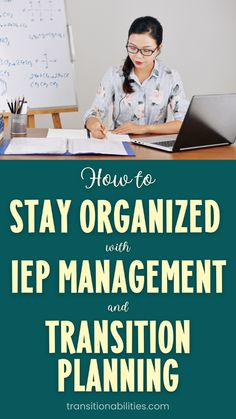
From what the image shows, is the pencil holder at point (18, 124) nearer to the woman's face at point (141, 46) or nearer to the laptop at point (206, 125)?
the laptop at point (206, 125)

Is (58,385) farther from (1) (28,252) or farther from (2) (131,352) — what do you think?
(1) (28,252)

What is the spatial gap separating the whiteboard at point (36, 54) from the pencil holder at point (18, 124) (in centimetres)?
125

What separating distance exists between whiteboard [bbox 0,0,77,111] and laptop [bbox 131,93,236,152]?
61.5 inches

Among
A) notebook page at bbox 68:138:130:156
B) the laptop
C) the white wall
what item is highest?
the white wall

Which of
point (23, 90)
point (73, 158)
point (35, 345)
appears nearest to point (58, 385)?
point (35, 345)

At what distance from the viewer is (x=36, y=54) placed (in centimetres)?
348

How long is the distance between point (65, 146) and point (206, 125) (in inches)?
17.1

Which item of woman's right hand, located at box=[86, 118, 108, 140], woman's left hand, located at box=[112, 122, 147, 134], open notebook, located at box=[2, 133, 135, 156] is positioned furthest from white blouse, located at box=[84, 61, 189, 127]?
open notebook, located at box=[2, 133, 135, 156]

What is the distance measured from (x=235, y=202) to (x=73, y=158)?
45 centimetres

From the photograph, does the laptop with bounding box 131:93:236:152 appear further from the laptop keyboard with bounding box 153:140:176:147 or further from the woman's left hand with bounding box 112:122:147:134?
the woman's left hand with bounding box 112:122:147:134

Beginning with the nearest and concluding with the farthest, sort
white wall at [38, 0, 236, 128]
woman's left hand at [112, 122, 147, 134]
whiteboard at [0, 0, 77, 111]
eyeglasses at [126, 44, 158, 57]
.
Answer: woman's left hand at [112, 122, 147, 134]
eyeglasses at [126, 44, 158, 57]
whiteboard at [0, 0, 77, 111]
white wall at [38, 0, 236, 128]

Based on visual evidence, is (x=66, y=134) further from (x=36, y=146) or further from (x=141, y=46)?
(x=141, y=46)

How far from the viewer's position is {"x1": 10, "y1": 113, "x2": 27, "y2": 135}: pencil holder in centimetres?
217

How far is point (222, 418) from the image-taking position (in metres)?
1.76
